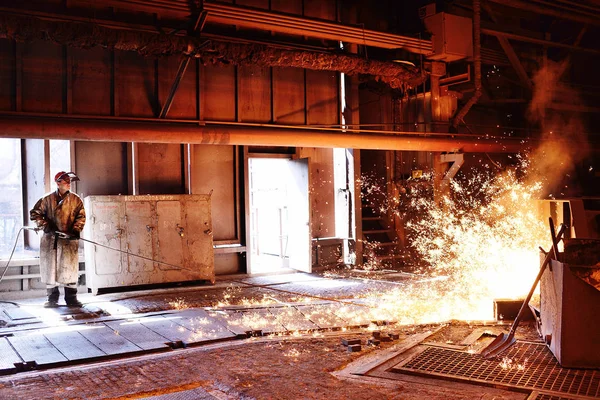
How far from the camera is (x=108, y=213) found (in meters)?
9.22

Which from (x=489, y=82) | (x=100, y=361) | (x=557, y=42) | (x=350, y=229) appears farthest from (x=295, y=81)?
Answer: (x=100, y=361)

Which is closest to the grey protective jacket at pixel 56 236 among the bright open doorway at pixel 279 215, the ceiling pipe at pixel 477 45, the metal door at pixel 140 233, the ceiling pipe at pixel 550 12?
the metal door at pixel 140 233

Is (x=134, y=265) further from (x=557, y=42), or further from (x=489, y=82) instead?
(x=557, y=42)

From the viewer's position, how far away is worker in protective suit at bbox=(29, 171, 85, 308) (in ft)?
26.9

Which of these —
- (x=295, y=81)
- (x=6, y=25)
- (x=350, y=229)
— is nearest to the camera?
(x=6, y=25)

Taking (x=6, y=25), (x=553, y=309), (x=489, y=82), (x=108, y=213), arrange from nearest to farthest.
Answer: (x=553, y=309) < (x=6, y=25) < (x=108, y=213) < (x=489, y=82)

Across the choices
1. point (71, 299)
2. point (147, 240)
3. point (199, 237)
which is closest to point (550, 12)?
point (199, 237)

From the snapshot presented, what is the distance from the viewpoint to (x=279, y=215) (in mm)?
13805

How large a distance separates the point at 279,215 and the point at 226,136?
502 cm

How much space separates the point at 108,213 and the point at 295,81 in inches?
177

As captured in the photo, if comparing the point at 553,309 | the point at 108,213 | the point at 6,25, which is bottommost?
the point at 553,309

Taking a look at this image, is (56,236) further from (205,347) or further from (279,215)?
(279,215)

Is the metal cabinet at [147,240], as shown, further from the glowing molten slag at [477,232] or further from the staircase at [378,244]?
the glowing molten slag at [477,232]

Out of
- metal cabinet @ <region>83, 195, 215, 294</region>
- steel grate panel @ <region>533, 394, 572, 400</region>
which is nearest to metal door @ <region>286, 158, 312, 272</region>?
metal cabinet @ <region>83, 195, 215, 294</region>
